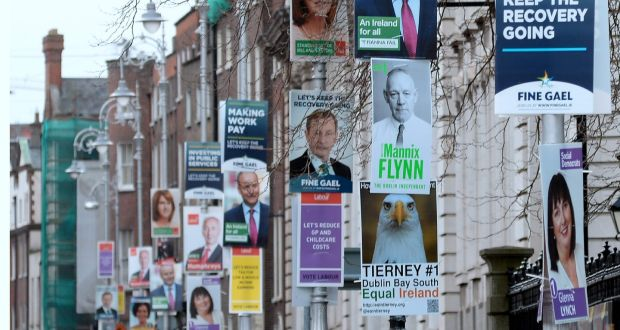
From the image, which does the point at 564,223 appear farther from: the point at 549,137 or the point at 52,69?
the point at 52,69

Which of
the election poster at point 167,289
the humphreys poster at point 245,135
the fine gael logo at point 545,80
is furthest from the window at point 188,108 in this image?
the fine gael logo at point 545,80

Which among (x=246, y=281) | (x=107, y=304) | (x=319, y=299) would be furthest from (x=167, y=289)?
(x=319, y=299)

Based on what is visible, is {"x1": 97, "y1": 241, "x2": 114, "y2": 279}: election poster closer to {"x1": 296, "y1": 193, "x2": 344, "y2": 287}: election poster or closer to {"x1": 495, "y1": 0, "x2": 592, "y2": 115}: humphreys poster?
{"x1": 296, "y1": 193, "x2": 344, "y2": 287}: election poster

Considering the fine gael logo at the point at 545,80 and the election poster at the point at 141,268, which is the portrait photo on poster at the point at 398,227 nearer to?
the fine gael logo at the point at 545,80

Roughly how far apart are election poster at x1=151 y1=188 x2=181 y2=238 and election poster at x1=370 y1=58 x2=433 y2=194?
35864mm

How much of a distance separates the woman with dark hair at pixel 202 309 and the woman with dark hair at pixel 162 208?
12914 mm

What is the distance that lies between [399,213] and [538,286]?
5.06m

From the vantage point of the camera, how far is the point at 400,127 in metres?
16.9

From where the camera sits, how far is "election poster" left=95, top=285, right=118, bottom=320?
72312 millimetres

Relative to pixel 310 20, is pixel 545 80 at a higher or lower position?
lower

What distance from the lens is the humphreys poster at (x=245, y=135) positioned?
106 ft

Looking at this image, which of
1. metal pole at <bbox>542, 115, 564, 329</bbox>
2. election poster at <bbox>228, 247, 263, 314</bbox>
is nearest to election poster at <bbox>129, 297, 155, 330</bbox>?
election poster at <bbox>228, 247, 263, 314</bbox>

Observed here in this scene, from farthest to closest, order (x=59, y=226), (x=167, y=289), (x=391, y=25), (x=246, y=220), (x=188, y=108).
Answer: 1. (x=59, y=226)
2. (x=188, y=108)
3. (x=167, y=289)
4. (x=246, y=220)
5. (x=391, y=25)

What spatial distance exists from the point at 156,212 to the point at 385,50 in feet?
122
